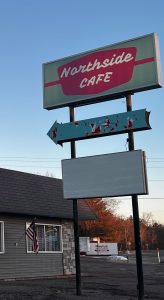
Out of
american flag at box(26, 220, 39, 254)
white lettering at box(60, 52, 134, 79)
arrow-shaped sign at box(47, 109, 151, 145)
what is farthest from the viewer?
american flag at box(26, 220, 39, 254)

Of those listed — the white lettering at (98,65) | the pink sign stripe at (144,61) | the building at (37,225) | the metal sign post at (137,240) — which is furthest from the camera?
the building at (37,225)

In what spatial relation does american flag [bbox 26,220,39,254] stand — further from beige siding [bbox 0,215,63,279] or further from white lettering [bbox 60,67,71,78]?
white lettering [bbox 60,67,71,78]

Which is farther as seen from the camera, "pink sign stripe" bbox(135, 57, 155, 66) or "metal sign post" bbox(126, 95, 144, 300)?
"pink sign stripe" bbox(135, 57, 155, 66)

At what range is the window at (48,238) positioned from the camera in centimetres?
2620

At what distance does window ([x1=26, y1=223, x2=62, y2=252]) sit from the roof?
3.11ft

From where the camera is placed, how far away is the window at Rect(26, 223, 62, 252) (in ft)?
86.0

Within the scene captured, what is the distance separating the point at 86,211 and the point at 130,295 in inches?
530

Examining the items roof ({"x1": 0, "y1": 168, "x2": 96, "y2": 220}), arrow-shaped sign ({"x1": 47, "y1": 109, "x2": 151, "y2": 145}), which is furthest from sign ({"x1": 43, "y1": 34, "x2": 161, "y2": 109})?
roof ({"x1": 0, "y1": 168, "x2": 96, "y2": 220})

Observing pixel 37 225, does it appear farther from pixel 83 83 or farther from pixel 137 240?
pixel 137 240

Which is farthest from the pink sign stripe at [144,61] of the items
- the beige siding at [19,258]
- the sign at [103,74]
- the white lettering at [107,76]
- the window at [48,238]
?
the window at [48,238]

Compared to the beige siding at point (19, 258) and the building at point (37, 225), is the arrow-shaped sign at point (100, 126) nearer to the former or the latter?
the building at point (37, 225)

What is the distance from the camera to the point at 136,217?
47.5ft

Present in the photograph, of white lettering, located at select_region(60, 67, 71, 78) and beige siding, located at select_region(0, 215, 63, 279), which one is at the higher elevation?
white lettering, located at select_region(60, 67, 71, 78)

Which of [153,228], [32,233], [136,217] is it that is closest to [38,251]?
[32,233]
